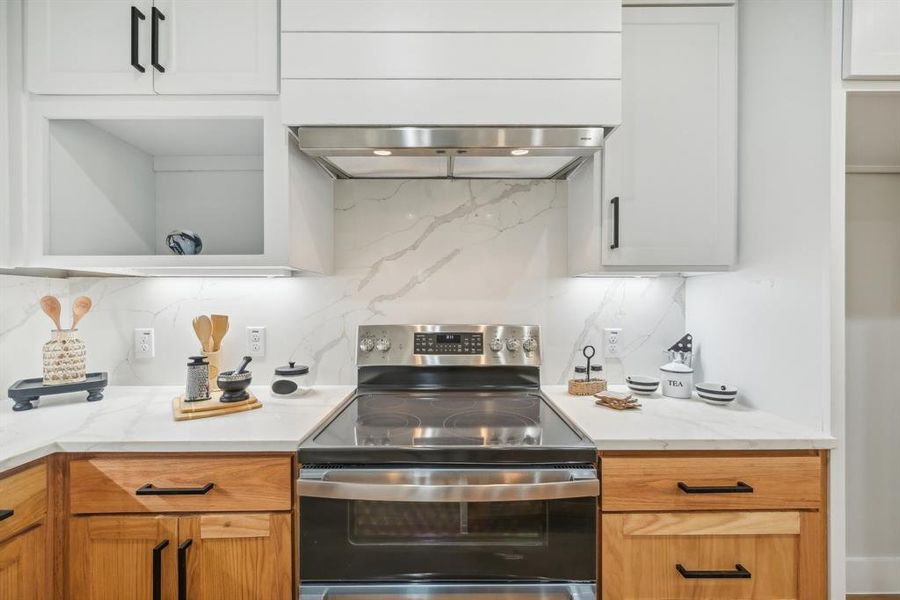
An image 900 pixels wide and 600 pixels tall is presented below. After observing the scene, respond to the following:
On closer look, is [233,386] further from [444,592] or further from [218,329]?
[444,592]

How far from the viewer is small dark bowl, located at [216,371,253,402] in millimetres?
1412

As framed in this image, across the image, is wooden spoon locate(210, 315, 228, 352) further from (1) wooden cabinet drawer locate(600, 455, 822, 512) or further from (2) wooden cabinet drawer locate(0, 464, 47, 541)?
(1) wooden cabinet drawer locate(600, 455, 822, 512)

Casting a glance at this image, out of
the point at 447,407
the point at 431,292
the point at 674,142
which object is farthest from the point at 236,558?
the point at 674,142

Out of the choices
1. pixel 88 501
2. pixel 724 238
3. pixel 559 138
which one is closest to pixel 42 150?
pixel 88 501

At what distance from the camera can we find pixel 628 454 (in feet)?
3.70

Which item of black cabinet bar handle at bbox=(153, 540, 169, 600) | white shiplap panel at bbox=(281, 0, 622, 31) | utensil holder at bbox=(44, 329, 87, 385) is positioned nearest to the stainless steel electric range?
black cabinet bar handle at bbox=(153, 540, 169, 600)

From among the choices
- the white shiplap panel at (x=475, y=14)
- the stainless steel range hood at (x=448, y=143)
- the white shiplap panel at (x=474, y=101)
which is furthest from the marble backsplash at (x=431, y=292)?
the white shiplap panel at (x=475, y=14)

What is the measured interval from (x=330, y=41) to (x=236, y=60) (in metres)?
0.30

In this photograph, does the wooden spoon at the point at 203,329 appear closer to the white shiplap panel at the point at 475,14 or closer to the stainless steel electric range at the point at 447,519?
the stainless steel electric range at the point at 447,519

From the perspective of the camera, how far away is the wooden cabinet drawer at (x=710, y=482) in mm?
1115

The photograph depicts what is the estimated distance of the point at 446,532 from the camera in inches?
43.0

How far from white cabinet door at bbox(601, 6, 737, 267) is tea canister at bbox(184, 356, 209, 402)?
4.68ft

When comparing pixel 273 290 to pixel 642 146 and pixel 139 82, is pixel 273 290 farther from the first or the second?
pixel 642 146

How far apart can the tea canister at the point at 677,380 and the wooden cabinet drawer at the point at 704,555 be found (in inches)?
20.1
